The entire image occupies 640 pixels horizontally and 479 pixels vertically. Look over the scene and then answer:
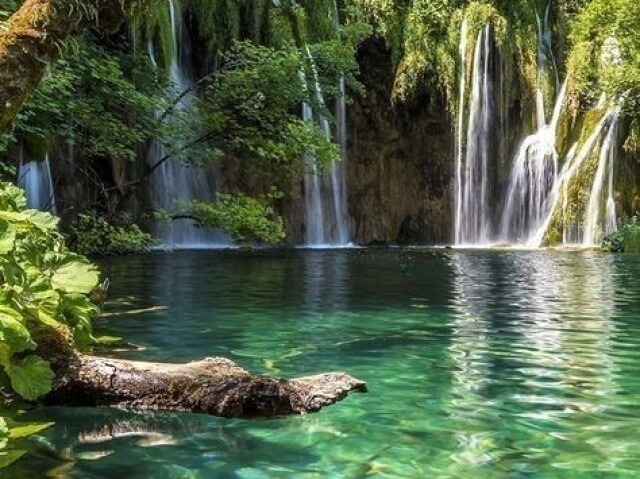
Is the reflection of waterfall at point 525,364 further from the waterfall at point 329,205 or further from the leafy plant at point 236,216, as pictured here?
the waterfall at point 329,205

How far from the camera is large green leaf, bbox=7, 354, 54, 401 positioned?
3.83m

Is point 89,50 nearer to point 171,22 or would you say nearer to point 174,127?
point 174,127

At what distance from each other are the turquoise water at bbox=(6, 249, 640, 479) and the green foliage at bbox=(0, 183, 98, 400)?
33 cm

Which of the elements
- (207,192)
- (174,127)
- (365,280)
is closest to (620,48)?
(207,192)

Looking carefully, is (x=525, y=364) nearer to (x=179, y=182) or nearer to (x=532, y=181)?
(x=179, y=182)

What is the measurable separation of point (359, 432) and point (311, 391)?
20.1 inches

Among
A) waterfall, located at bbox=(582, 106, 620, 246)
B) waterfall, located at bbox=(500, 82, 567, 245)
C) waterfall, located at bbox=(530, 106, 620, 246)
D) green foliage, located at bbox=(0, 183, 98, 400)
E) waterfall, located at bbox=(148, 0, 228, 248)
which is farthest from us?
waterfall, located at bbox=(500, 82, 567, 245)

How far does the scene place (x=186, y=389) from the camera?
4.32m

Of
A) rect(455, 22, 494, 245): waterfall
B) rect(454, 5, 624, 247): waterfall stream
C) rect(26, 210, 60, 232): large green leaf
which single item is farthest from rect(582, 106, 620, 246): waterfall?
rect(26, 210, 60, 232): large green leaf

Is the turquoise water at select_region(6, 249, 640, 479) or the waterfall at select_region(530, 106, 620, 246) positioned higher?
the waterfall at select_region(530, 106, 620, 246)

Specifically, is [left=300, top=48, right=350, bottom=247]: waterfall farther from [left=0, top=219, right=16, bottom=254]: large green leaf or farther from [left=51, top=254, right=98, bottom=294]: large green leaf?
[left=0, top=219, right=16, bottom=254]: large green leaf

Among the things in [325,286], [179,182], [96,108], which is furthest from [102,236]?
[179,182]

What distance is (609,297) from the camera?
434 inches

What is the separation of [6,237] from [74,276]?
1.64 m
